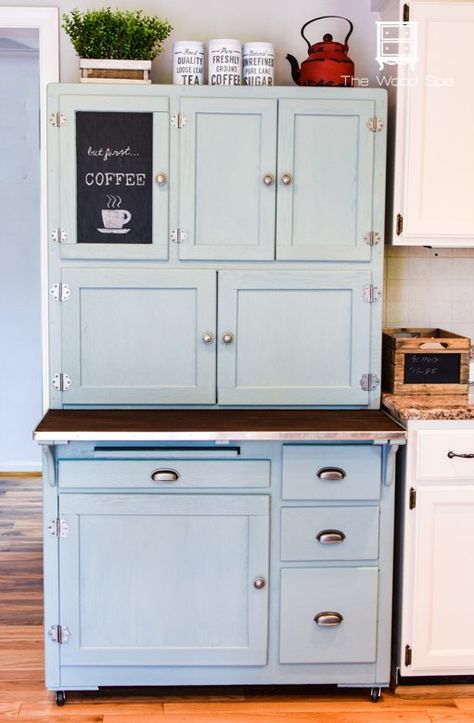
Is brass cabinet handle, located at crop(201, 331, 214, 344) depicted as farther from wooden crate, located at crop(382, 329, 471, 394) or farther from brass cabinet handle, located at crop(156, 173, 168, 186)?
wooden crate, located at crop(382, 329, 471, 394)

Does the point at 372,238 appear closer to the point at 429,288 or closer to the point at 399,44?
the point at 429,288

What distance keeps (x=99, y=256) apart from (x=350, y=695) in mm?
1634

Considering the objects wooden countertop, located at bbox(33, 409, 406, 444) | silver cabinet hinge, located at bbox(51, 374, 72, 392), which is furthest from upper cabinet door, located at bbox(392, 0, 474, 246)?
silver cabinet hinge, located at bbox(51, 374, 72, 392)

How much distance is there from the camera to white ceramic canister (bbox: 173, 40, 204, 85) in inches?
117

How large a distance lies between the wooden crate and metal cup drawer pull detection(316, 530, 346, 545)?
528mm

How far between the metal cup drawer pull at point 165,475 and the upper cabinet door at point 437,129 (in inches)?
41.9

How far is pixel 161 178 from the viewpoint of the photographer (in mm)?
2926

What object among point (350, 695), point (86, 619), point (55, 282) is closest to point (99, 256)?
point (55, 282)

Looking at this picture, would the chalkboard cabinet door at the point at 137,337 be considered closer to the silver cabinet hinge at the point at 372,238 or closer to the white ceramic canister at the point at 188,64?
the silver cabinet hinge at the point at 372,238

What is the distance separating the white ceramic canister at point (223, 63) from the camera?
2.98m

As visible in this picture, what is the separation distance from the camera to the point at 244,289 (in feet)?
9.82

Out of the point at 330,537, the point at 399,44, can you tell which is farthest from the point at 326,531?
the point at 399,44

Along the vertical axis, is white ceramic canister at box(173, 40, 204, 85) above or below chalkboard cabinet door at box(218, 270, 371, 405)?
above

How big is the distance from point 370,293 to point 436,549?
33.5 inches
